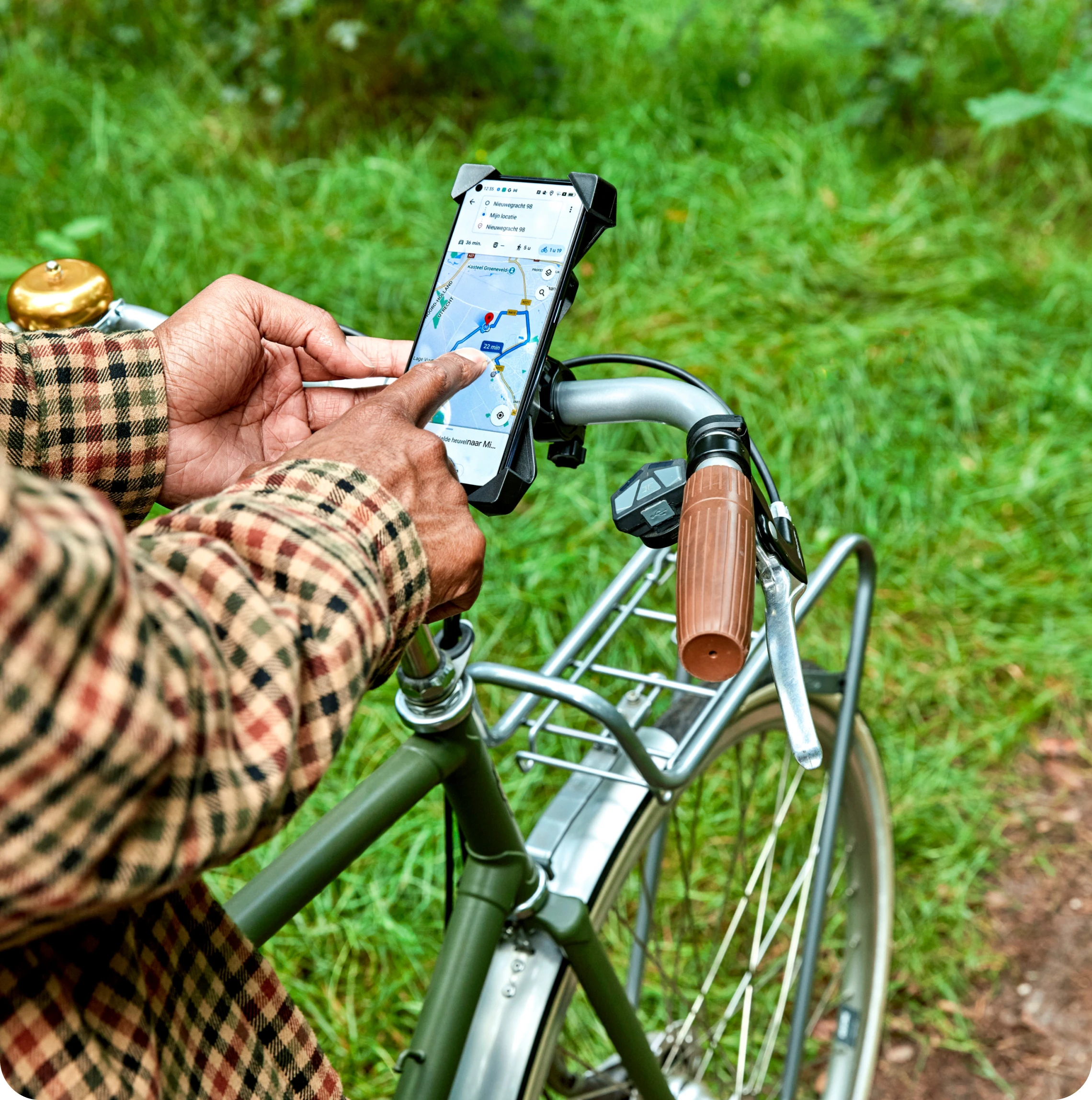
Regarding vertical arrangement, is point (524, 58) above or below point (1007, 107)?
below

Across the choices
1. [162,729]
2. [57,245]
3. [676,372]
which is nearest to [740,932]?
[676,372]

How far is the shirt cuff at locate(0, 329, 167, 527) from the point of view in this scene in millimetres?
799

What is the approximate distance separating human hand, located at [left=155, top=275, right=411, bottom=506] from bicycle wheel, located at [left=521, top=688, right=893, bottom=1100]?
1.80ft

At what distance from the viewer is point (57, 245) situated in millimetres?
2240

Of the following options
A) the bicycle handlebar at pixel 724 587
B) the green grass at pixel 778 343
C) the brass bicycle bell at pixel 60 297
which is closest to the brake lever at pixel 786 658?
the bicycle handlebar at pixel 724 587

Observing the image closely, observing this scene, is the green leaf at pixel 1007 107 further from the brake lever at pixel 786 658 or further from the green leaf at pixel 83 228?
the brake lever at pixel 786 658

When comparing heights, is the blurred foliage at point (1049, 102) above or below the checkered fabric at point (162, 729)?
above

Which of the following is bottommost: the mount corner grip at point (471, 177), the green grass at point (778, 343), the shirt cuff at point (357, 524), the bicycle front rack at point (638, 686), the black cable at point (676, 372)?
the green grass at point (778, 343)

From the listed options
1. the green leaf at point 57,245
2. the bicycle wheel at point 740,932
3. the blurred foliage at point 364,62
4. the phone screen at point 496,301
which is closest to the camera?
the phone screen at point 496,301

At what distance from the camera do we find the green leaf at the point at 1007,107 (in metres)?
2.81

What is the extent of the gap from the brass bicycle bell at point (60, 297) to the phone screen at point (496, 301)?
0.31 meters

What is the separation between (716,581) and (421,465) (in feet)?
0.68

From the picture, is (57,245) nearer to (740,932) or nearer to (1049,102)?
(740,932)

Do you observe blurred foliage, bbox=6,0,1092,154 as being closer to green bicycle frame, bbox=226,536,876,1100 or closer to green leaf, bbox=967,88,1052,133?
green leaf, bbox=967,88,1052,133
